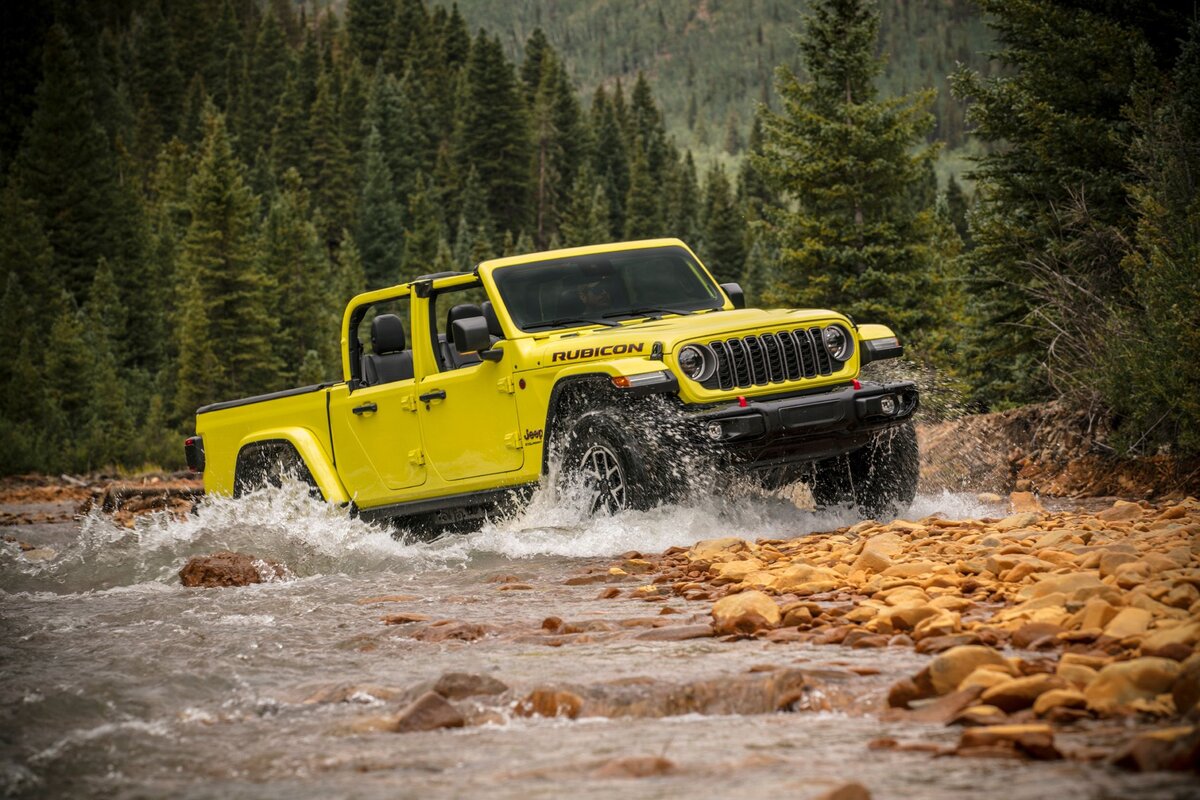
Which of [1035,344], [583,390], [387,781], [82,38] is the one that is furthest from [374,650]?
[82,38]

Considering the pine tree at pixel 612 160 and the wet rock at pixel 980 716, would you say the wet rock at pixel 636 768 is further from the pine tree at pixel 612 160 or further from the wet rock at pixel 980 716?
the pine tree at pixel 612 160

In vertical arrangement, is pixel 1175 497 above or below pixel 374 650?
below

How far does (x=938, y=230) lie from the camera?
102 feet

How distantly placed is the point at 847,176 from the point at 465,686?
89.7 feet

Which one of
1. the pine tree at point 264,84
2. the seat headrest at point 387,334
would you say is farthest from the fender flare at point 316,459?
the pine tree at point 264,84

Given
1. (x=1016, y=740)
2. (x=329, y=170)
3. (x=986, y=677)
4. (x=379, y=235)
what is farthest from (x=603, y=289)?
(x=329, y=170)

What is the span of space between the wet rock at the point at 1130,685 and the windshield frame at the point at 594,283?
19.4 feet

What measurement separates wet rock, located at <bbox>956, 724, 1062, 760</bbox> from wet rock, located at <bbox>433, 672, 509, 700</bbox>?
1.66 meters

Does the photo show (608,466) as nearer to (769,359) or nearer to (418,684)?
(769,359)

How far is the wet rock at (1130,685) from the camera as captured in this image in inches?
144

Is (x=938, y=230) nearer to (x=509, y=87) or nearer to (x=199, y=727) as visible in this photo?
(x=199, y=727)

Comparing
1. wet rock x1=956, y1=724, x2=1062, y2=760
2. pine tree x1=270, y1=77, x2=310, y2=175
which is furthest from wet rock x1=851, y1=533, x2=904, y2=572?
pine tree x1=270, y1=77, x2=310, y2=175

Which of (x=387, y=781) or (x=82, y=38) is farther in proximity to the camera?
(x=82, y=38)

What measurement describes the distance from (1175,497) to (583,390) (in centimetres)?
486
